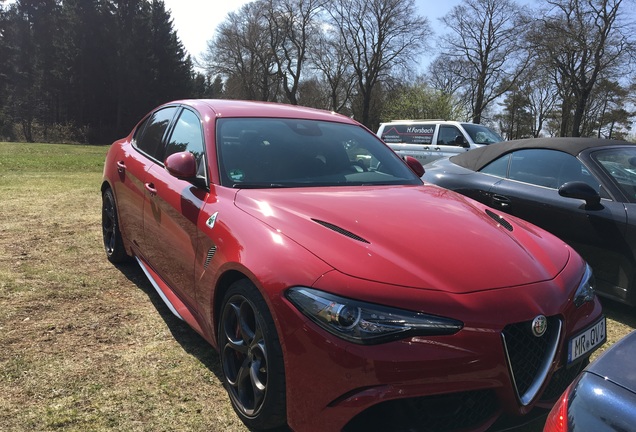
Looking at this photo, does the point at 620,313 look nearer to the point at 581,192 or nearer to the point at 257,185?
the point at 581,192

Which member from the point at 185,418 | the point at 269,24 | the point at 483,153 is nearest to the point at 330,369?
the point at 185,418

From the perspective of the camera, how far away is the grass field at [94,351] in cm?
238

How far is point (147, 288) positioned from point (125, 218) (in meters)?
0.64

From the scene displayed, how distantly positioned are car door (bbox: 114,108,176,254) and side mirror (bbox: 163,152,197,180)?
3.03 feet

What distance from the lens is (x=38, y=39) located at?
49.6 metres

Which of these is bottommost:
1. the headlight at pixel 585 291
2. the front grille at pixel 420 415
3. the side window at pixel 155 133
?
the front grille at pixel 420 415

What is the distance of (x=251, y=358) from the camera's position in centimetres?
224

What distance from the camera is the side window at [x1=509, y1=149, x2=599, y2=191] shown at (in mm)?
4297

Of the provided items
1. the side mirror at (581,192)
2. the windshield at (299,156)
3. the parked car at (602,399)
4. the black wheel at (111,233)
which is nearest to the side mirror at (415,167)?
the windshield at (299,156)

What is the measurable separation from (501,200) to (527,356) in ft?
9.92

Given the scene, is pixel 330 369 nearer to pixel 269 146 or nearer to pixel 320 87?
pixel 269 146

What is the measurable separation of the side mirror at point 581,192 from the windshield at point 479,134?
10.6m

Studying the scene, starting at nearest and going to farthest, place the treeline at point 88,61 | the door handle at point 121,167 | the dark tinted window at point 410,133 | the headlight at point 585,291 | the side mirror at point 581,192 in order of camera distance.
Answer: the headlight at point 585,291
the side mirror at point 581,192
the door handle at point 121,167
the dark tinted window at point 410,133
the treeline at point 88,61

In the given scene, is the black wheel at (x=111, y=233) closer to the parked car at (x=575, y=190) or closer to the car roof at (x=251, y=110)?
the car roof at (x=251, y=110)
